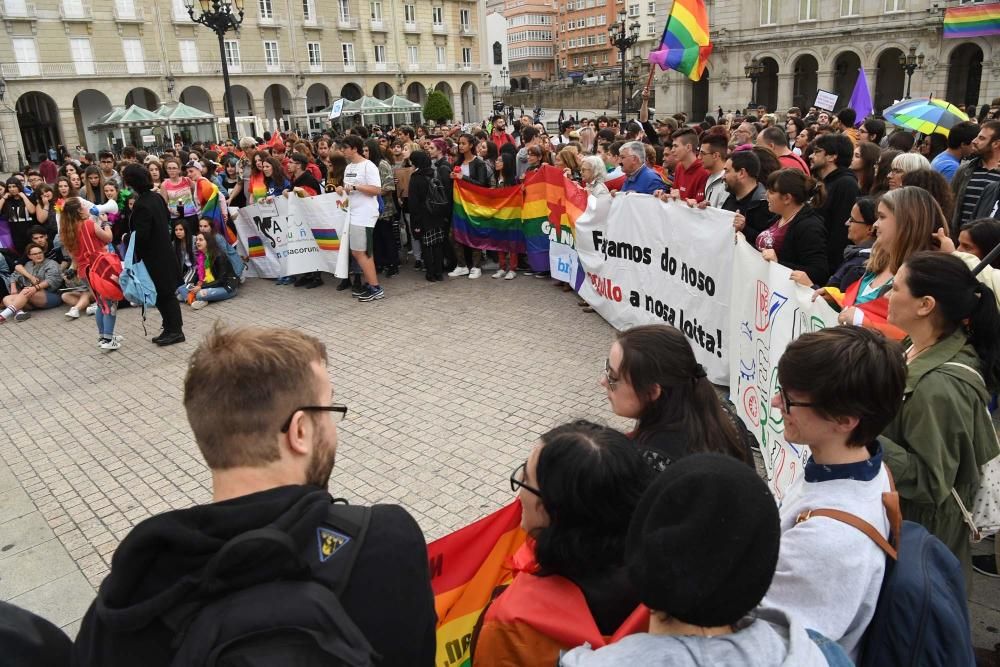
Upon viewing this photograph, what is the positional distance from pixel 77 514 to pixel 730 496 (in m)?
5.02

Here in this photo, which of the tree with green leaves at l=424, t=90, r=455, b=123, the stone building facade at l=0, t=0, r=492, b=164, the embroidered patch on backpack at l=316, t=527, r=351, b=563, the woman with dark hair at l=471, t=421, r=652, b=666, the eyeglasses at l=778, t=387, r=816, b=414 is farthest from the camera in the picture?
the tree with green leaves at l=424, t=90, r=455, b=123

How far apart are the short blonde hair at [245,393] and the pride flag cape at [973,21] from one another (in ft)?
167

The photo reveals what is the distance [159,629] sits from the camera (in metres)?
1.31

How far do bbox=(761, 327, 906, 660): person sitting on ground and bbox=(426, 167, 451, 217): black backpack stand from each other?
820 cm

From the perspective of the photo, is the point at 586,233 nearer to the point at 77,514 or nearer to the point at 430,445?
the point at 430,445

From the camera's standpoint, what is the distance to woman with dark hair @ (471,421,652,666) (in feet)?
5.72

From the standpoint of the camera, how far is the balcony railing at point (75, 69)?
1639 inches

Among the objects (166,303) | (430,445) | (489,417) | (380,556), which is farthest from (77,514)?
(380,556)

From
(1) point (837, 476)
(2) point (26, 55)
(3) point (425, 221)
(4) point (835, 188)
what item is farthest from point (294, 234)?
(2) point (26, 55)

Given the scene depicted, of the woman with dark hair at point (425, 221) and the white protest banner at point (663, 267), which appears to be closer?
the white protest banner at point (663, 267)

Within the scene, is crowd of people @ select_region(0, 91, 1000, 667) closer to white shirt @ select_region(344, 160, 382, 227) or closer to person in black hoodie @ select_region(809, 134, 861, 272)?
person in black hoodie @ select_region(809, 134, 861, 272)

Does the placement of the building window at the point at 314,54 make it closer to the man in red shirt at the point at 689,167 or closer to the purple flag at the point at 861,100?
the purple flag at the point at 861,100

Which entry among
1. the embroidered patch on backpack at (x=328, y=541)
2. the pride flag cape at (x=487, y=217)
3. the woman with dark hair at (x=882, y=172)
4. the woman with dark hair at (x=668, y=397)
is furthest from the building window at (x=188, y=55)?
the embroidered patch on backpack at (x=328, y=541)

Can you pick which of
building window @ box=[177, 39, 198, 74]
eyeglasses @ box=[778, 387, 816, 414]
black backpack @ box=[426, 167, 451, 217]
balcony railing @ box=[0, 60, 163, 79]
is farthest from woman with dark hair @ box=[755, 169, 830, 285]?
building window @ box=[177, 39, 198, 74]
